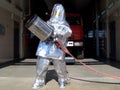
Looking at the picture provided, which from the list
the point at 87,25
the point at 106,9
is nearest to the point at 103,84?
the point at 106,9

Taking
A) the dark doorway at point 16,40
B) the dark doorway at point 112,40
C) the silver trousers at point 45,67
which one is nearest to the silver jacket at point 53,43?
the silver trousers at point 45,67

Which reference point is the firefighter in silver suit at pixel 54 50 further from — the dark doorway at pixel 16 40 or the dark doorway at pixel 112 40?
the dark doorway at pixel 16 40

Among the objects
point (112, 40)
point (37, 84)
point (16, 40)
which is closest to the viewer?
point (37, 84)

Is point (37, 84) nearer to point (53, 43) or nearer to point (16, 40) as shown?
point (53, 43)

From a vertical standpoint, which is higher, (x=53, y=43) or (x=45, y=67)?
(x=53, y=43)

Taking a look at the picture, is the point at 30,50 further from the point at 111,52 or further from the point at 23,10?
the point at 111,52

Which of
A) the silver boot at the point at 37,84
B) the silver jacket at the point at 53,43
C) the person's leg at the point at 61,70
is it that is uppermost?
the silver jacket at the point at 53,43

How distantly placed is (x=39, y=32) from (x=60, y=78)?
1.46 meters

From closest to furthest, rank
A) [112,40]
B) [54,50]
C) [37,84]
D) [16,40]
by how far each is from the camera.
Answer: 1. [54,50]
2. [37,84]
3. [112,40]
4. [16,40]

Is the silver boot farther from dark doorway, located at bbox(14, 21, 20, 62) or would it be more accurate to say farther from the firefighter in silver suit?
dark doorway, located at bbox(14, 21, 20, 62)

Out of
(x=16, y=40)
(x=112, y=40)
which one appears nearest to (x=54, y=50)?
(x=112, y=40)

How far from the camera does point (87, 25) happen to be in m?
35.9

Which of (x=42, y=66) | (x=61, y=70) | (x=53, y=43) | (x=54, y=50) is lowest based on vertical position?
(x=61, y=70)

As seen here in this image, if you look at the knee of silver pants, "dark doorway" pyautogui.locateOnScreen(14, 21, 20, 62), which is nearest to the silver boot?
the knee of silver pants
